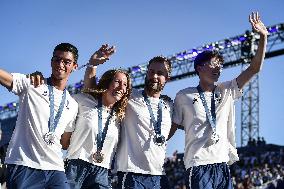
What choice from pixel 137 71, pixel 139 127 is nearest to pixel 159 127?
pixel 139 127

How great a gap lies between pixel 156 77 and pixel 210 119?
0.67 m

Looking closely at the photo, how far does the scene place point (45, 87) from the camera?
3584 mm

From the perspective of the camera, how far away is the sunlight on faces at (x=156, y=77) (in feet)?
13.3

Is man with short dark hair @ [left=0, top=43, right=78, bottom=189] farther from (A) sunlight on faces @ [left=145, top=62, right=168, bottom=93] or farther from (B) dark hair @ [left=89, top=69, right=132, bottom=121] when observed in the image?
(A) sunlight on faces @ [left=145, top=62, right=168, bottom=93]

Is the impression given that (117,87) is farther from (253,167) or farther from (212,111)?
(253,167)

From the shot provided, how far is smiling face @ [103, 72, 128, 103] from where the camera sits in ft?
12.9

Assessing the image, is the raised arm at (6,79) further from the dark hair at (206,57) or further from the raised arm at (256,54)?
the raised arm at (256,54)

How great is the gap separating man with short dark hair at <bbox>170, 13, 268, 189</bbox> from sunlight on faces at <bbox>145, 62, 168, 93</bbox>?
246 millimetres

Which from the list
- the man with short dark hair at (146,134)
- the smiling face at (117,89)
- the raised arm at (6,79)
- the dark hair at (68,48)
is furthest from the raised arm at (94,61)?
the raised arm at (6,79)

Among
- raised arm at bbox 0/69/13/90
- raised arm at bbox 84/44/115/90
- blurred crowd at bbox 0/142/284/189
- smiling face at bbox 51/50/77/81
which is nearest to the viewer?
raised arm at bbox 0/69/13/90

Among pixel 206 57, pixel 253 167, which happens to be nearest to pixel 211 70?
pixel 206 57

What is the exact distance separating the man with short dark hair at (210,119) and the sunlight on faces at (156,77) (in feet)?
0.81

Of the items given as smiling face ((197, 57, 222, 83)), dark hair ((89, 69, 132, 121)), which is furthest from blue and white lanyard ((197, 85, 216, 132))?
dark hair ((89, 69, 132, 121))

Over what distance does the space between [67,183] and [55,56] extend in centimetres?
113
